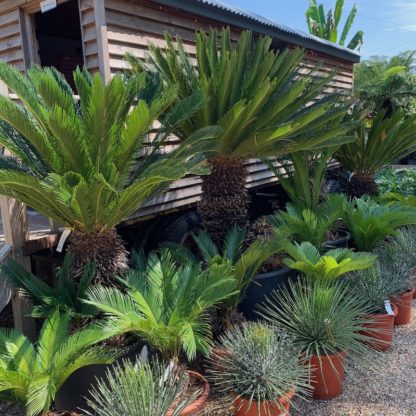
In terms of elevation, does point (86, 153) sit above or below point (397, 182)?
above

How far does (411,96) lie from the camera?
1511 centimetres

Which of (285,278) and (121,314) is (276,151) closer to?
(285,278)

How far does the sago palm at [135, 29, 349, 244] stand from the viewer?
13.5 ft

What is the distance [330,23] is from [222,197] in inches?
841

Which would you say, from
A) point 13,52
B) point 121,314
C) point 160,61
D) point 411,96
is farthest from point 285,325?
point 411,96

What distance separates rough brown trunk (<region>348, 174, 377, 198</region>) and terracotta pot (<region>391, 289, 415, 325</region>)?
3.36 m

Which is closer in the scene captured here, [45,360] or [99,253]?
[45,360]

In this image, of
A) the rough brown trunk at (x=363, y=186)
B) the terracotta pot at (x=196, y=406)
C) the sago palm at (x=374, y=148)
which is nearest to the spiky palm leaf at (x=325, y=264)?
the terracotta pot at (x=196, y=406)

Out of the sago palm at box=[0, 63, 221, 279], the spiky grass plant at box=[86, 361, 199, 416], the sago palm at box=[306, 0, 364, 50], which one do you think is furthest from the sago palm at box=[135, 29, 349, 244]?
the sago palm at box=[306, 0, 364, 50]

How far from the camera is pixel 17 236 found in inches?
146

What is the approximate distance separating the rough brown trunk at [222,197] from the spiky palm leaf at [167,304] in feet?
4.58

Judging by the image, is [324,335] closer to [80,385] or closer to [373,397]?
[373,397]

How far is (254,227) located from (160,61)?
230 cm

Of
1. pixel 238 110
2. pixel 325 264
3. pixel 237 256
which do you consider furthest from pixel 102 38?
pixel 325 264
